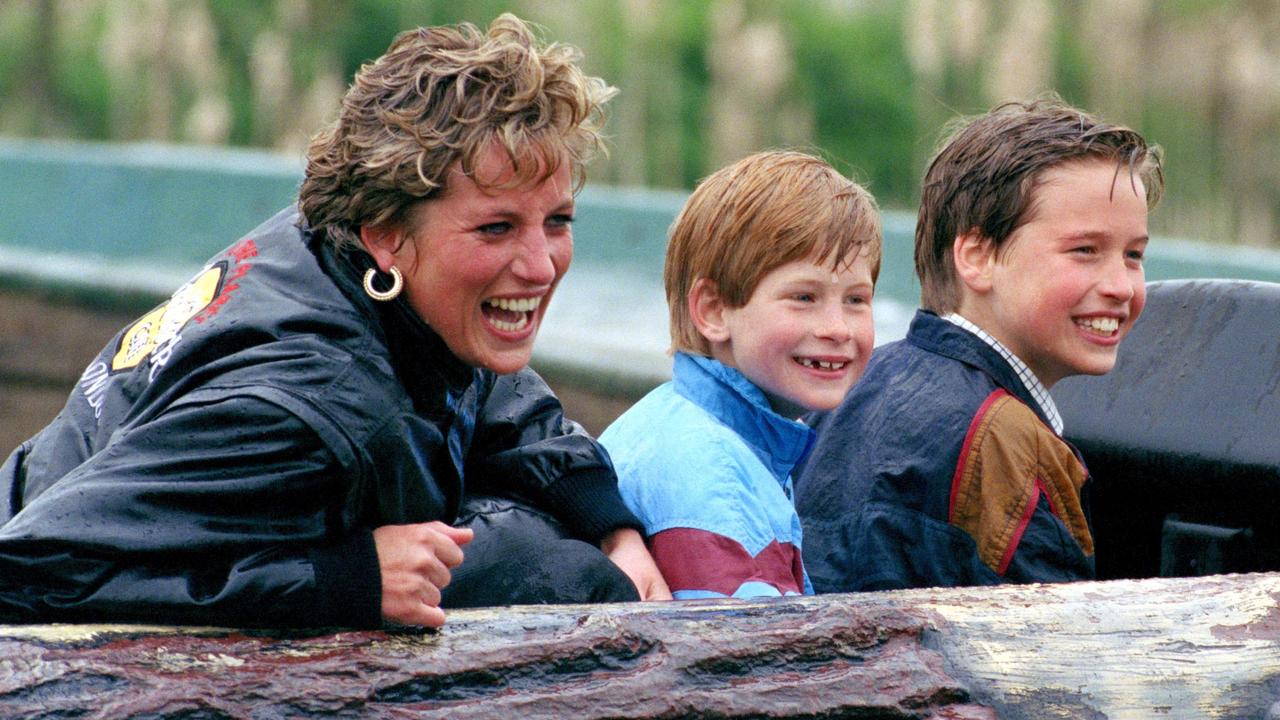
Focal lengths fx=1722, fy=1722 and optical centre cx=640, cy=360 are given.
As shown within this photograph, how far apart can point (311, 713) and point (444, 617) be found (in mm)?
208

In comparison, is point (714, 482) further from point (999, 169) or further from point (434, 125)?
point (999, 169)

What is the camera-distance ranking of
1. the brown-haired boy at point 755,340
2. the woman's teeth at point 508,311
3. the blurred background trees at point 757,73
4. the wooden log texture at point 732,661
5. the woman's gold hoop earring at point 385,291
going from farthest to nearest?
the blurred background trees at point 757,73 → the brown-haired boy at point 755,340 → the woman's teeth at point 508,311 → the woman's gold hoop earring at point 385,291 → the wooden log texture at point 732,661

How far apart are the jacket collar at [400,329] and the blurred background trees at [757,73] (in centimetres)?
483

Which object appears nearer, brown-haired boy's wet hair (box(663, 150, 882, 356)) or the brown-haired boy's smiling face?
brown-haired boy's wet hair (box(663, 150, 882, 356))

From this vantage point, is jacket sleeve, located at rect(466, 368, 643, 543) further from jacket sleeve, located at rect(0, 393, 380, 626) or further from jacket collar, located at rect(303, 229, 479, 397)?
jacket sleeve, located at rect(0, 393, 380, 626)

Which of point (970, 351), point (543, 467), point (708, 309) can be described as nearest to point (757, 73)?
point (970, 351)

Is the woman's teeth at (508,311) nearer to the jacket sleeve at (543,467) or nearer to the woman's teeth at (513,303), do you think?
the woman's teeth at (513,303)

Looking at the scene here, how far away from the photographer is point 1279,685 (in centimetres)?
210

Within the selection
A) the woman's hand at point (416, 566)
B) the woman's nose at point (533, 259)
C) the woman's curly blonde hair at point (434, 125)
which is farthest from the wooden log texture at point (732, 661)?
the woman's curly blonde hair at point (434, 125)

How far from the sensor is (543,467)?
2.42 m

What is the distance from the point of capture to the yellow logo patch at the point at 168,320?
2.05m

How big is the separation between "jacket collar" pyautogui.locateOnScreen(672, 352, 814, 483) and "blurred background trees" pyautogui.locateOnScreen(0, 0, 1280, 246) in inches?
168

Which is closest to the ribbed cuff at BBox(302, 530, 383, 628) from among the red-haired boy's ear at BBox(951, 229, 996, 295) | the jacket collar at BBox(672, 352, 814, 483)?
the jacket collar at BBox(672, 352, 814, 483)

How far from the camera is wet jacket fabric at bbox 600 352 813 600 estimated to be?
236 cm
